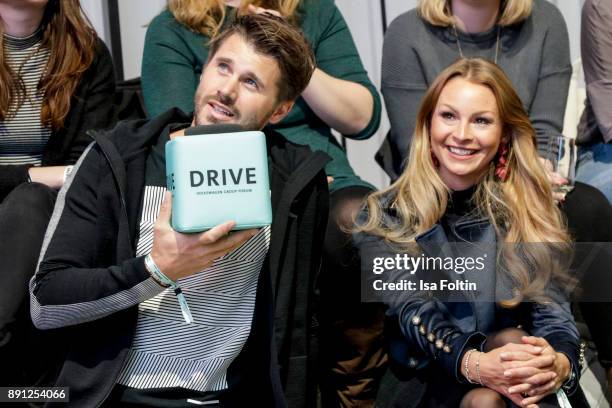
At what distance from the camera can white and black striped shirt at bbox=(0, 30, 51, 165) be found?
2.79 m

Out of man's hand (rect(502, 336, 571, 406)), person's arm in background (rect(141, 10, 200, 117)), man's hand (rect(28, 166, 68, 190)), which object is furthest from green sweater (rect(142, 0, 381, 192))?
man's hand (rect(502, 336, 571, 406))

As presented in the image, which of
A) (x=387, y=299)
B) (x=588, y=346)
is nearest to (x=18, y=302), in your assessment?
(x=387, y=299)

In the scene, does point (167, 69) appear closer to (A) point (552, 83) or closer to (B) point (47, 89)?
(B) point (47, 89)

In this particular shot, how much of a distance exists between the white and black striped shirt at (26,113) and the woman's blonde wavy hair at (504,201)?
1.00m

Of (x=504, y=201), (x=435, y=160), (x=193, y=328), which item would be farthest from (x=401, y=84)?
(x=193, y=328)

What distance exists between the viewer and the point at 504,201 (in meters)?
2.70

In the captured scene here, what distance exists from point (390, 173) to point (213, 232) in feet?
4.63

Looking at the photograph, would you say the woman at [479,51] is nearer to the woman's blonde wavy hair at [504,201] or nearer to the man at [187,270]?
the woman's blonde wavy hair at [504,201]

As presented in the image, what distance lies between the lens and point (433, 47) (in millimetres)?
3152

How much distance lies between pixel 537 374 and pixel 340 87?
1.08 meters

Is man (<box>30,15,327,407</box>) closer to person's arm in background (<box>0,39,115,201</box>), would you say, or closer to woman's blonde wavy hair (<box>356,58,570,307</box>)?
woman's blonde wavy hair (<box>356,58,570,307</box>)

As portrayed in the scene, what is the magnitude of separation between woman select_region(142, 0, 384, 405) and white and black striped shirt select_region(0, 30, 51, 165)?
332 mm

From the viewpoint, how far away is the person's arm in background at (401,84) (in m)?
3.06

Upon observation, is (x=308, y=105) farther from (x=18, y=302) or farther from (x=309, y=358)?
(x=18, y=302)
